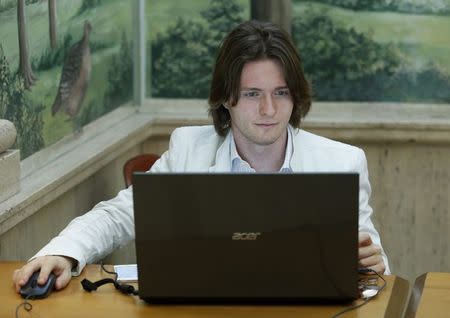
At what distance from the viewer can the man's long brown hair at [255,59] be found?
330 centimetres

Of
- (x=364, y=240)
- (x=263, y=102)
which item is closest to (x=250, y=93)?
(x=263, y=102)

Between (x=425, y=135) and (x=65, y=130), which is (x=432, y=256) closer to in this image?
(x=425, y=135)

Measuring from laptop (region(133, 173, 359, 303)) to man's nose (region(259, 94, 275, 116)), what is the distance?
68 cm

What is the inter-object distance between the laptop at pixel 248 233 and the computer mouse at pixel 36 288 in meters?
0.29

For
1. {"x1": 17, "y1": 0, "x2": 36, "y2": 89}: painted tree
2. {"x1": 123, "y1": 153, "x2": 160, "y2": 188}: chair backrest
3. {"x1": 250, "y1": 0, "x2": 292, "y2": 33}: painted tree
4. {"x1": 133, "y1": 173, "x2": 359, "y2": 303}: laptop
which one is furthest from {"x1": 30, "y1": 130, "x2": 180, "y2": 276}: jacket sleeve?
{"x1": 250, "y1": 0, "x2": 292, "y2": 33}: painted tree

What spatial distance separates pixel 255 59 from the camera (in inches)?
131

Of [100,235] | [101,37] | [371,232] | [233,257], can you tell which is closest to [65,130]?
[101,37]

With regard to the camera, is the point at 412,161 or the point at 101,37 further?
the point at 412,161

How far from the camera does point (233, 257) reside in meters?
2.64

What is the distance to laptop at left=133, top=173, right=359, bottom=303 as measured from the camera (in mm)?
2594

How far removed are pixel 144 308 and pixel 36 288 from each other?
1.00ft

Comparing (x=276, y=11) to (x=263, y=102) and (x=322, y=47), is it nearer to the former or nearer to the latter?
(x=322, y=47)

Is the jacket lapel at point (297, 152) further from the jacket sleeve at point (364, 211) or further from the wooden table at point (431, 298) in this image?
the wooden table at point (431, 298)

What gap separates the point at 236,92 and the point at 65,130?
1357mm
